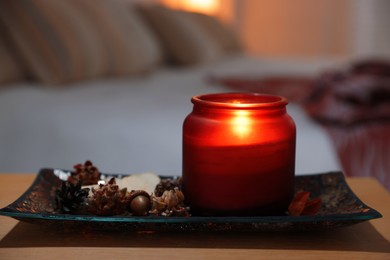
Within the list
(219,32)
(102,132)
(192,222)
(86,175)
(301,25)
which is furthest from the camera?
(301,25)

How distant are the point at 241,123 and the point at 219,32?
2.99m

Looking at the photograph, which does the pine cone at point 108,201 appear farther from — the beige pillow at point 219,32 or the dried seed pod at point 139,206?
the beige pillow at point 219,32

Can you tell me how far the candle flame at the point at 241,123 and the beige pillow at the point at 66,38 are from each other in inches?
50.5

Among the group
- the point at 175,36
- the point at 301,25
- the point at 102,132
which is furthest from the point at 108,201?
the point at 301,25

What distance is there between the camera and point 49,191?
30.8 inches

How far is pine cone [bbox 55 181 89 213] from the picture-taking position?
2.19ft

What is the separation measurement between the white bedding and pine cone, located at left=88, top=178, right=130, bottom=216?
69cm

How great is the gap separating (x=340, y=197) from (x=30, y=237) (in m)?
0.39

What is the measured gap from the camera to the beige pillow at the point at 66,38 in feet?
5.96

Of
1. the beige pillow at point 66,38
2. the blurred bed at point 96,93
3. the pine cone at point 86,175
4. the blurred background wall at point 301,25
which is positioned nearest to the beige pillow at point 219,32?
the blurred bed at point 96,93

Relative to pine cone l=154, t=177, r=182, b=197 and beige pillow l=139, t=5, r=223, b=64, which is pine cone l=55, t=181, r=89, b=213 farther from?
beige pillow l=139, t=5, r=223, b=64

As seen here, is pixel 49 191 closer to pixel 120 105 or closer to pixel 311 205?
pixel 311 205

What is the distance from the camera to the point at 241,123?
649 millimetres

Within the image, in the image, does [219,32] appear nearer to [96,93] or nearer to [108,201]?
[96,93]
